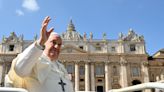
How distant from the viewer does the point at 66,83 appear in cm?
286

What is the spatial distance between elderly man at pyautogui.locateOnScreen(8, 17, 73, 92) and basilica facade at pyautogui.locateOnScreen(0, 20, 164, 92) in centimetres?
3411

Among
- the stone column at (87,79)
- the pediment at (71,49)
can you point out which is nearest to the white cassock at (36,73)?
the stone column at (87,79)

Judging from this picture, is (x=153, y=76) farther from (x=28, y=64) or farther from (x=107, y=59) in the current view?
(x=28, y=64)

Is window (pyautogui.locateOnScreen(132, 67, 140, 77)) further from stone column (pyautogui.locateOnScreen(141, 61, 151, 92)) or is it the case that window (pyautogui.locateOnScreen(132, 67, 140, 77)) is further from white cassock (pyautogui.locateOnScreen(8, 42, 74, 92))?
white cassock (pyautogui.locateOnScreen(8, 42, 74, 92))

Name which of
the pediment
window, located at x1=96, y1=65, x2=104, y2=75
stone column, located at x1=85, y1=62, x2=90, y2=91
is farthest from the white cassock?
window, located at x1=96, y1=65, x2=104, y2=75

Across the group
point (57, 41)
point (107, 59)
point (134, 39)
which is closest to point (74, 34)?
point (107, 59)

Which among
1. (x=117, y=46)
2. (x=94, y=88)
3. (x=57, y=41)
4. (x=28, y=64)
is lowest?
(x=94, y=88)

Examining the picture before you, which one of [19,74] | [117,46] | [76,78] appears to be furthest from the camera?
[117,46]

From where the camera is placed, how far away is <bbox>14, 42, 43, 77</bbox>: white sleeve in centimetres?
233

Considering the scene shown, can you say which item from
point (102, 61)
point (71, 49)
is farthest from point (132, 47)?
point (71, 49)

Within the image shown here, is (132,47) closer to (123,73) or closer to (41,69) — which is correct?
(123,73)

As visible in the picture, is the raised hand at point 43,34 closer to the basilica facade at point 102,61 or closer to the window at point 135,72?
the basilica facade at point 102,61

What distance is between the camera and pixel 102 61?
38.0 metres

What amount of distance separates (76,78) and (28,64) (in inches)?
1365
